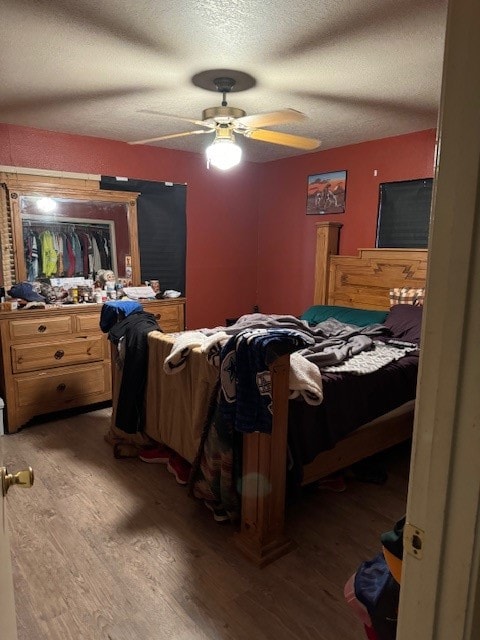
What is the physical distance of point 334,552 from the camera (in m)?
2.09

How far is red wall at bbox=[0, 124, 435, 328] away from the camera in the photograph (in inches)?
150

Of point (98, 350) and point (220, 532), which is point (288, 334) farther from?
point (98, 350)

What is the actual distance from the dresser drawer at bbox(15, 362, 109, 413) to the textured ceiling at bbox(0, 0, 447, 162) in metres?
2.02

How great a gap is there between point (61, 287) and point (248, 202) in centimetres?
235

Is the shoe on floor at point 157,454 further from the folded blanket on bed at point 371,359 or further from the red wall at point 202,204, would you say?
the red wall at point 202,204

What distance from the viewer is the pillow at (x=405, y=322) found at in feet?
10.7

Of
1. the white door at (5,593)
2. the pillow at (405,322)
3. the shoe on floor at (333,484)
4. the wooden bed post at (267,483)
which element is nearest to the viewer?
the white door at (5,593)

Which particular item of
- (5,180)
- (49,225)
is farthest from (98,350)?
(5,180)

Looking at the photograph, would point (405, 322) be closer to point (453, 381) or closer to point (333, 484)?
point (333, 484)

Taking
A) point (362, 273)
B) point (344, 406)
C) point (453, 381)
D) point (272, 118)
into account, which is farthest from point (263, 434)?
point (362, 273)

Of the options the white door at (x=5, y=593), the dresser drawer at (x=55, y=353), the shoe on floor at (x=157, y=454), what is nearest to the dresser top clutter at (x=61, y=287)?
the dresser drawer at (x=55, y=353)

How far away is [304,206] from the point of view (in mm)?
4770

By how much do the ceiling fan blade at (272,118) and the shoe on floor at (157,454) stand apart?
211 centimetres

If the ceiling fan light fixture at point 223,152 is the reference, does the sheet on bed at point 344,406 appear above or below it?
below
